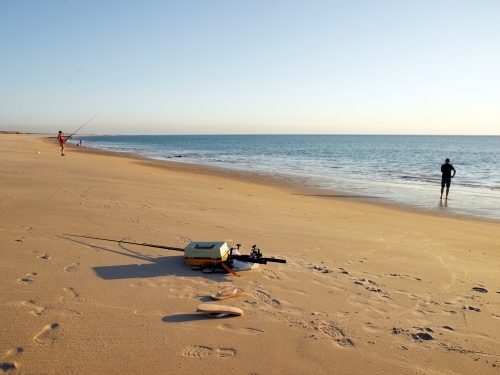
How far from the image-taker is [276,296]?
4305 mm

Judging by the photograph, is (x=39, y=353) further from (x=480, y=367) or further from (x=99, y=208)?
(x=99, y=208)

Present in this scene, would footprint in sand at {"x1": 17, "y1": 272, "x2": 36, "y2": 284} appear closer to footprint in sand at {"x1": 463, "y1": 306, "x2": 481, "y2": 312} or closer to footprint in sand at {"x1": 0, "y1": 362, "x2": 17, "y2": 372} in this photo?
footprint in sand at {"x1": 0, "y1": 362, "x2": 17, "y2": 372}

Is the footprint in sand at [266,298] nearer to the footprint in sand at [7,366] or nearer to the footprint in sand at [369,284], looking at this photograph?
the footprint in sand at [369,284]

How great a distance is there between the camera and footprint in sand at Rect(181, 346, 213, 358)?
3.13 meters

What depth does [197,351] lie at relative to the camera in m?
3.19

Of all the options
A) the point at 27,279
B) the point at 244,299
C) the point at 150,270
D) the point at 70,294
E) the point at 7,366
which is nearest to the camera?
the point at 7,366

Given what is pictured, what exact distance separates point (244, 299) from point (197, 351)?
108 cm

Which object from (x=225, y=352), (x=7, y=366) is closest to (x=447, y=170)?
(x=225, y=352)

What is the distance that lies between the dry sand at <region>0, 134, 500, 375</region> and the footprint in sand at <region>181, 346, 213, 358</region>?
0.01 m

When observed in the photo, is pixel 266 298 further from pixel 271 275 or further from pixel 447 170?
pixel 447 170

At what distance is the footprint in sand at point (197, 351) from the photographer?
123 inches

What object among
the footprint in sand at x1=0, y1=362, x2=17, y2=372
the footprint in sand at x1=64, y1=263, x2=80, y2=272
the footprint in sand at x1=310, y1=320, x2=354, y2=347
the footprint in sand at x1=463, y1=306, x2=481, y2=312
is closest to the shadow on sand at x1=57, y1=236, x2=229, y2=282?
the footprint in sand at x1=64, y1=263, x2=80, y2=272

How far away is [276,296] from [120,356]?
1840 millimetres

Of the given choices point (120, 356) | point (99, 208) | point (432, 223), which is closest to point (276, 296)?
point (120, 356)
